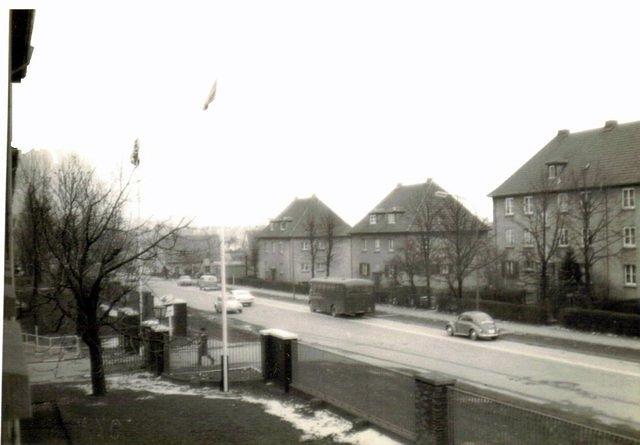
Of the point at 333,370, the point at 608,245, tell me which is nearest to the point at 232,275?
the point at 608,245

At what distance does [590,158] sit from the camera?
108ft

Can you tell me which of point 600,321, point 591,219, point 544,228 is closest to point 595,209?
point 544,228

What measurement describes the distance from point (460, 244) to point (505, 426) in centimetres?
2256

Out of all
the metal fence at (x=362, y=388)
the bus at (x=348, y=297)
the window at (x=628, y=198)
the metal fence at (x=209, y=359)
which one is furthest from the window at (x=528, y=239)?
the metal fence at (x=362, y=388)

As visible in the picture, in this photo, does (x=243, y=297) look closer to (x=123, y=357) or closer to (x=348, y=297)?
(x=348, y=297)

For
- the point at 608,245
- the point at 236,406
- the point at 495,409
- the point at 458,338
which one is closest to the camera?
the point at 495,409

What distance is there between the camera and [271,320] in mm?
30969

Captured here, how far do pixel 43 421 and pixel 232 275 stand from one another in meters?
47.5

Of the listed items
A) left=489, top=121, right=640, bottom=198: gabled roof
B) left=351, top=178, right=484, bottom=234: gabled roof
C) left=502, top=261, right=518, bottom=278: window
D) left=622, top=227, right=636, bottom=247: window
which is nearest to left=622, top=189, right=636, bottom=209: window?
left=489, top=121, right=640, bottom=198: gabled roof

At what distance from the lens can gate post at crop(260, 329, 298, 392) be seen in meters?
13.9

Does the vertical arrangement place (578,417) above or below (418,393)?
below

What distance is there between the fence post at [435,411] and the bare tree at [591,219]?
19291 millimetres

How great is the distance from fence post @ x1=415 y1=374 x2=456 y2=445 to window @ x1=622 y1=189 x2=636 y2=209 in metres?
23.5

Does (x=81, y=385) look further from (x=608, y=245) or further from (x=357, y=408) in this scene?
(x=608, y=245)
